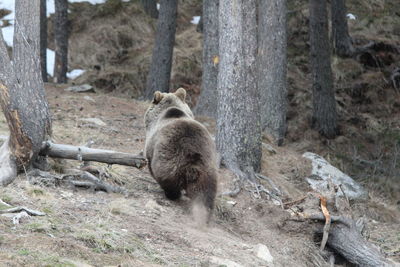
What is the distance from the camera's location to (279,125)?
44.1 feet

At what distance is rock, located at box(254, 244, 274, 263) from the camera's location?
704 centimetres

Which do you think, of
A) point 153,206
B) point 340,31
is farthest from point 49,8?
point 153,206

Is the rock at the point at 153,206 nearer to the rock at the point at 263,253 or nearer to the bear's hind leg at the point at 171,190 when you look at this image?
the bear's hind leg at the point at 171,190

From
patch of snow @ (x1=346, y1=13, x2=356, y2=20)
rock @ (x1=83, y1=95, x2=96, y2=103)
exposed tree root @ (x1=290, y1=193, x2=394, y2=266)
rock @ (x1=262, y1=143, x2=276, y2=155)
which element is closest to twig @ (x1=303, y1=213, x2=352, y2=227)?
exposed tree root @ (x1=290, y1=193, x2=394, y2=266)

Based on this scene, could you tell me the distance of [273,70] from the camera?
13.5 m

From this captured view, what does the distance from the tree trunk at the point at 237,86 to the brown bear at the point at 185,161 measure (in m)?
2.22

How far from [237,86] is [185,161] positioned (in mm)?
2847

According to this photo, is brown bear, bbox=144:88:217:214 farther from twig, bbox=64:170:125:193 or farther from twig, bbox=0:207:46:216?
twig, bbox=0:207:46:216

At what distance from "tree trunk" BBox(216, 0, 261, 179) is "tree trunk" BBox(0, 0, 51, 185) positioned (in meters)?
3.26

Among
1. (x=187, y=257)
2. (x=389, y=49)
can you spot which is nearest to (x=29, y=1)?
(x=187, y=257)

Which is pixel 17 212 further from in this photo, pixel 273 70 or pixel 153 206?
pixel 273 70

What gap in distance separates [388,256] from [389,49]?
12.3m

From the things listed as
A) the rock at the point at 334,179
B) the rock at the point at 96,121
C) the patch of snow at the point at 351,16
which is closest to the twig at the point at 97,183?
the rock at the point at 96,121

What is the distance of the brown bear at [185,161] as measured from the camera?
7.47 metres
